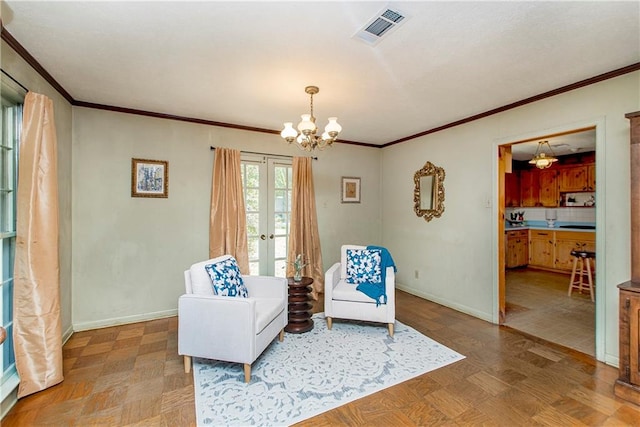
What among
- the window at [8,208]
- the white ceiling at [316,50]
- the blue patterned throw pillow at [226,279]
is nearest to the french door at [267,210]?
the white ceiling at [316,50]

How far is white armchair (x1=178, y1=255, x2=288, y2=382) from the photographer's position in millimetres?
2383

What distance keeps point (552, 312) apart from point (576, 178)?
3.82 meters

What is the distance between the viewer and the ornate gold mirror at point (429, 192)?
4.40m

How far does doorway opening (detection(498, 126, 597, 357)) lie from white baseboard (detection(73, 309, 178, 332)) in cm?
426

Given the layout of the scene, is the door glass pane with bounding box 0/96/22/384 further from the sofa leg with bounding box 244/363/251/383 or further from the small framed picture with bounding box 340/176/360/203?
the small framed picture with bounding box 340/176/360/203

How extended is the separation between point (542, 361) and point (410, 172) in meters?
3.05

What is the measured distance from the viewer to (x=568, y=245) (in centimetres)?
621

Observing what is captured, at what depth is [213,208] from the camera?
13.3 feet

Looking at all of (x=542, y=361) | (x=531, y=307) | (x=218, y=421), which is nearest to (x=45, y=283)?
(x=218, y=421)

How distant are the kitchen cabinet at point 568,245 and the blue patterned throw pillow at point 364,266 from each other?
493 centimetres

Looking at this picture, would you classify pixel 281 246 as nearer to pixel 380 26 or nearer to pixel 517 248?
pixel 380 26

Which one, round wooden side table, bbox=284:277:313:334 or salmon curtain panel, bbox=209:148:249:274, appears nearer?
round wooden side table, bbox=284:277:313:334

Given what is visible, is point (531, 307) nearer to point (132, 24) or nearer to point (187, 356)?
point (187, 356)

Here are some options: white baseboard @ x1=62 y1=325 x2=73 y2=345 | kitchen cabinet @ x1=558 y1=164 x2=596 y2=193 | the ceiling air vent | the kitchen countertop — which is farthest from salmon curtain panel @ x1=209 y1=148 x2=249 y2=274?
kitchen cabinet @ x1=558 y1=164 x2=596 y2=193
